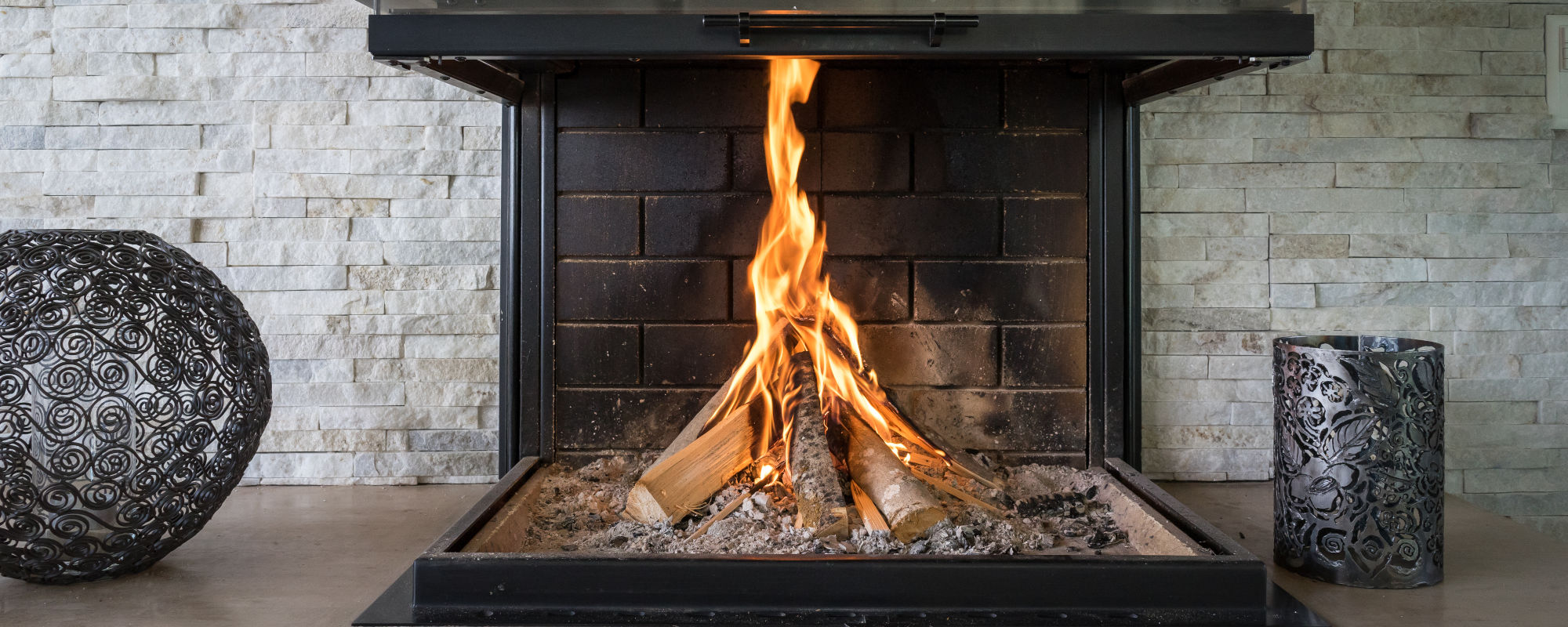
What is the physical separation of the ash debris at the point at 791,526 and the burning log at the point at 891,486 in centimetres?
2

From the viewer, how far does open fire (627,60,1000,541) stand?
5.30 feet

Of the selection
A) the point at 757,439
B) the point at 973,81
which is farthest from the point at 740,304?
the point at 973,81

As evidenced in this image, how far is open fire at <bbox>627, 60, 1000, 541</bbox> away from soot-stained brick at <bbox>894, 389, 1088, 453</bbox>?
6.2 inches

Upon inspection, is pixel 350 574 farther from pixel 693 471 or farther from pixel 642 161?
pixel 642 161

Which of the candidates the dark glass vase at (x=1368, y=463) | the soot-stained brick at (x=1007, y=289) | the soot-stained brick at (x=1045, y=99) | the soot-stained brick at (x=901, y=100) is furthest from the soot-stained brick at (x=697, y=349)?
the dark glass vase at (x=1368, y=463)

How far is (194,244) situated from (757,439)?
4.41 ft

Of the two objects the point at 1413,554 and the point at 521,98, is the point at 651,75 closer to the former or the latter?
the point at 521,98

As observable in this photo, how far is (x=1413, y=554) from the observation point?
1511 mm

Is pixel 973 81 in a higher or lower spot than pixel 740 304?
higher

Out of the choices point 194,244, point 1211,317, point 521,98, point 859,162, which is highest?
point 521,98

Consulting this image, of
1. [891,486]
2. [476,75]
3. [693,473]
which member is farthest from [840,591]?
[476,75]

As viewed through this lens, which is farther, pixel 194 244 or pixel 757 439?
pixel 194 244

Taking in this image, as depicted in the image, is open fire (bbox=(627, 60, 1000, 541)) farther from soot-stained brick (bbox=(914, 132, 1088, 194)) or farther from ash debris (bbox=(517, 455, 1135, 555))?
soot-stained brick (bbox=(914, 132, 1088, 194))

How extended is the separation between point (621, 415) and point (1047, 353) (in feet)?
2.91
